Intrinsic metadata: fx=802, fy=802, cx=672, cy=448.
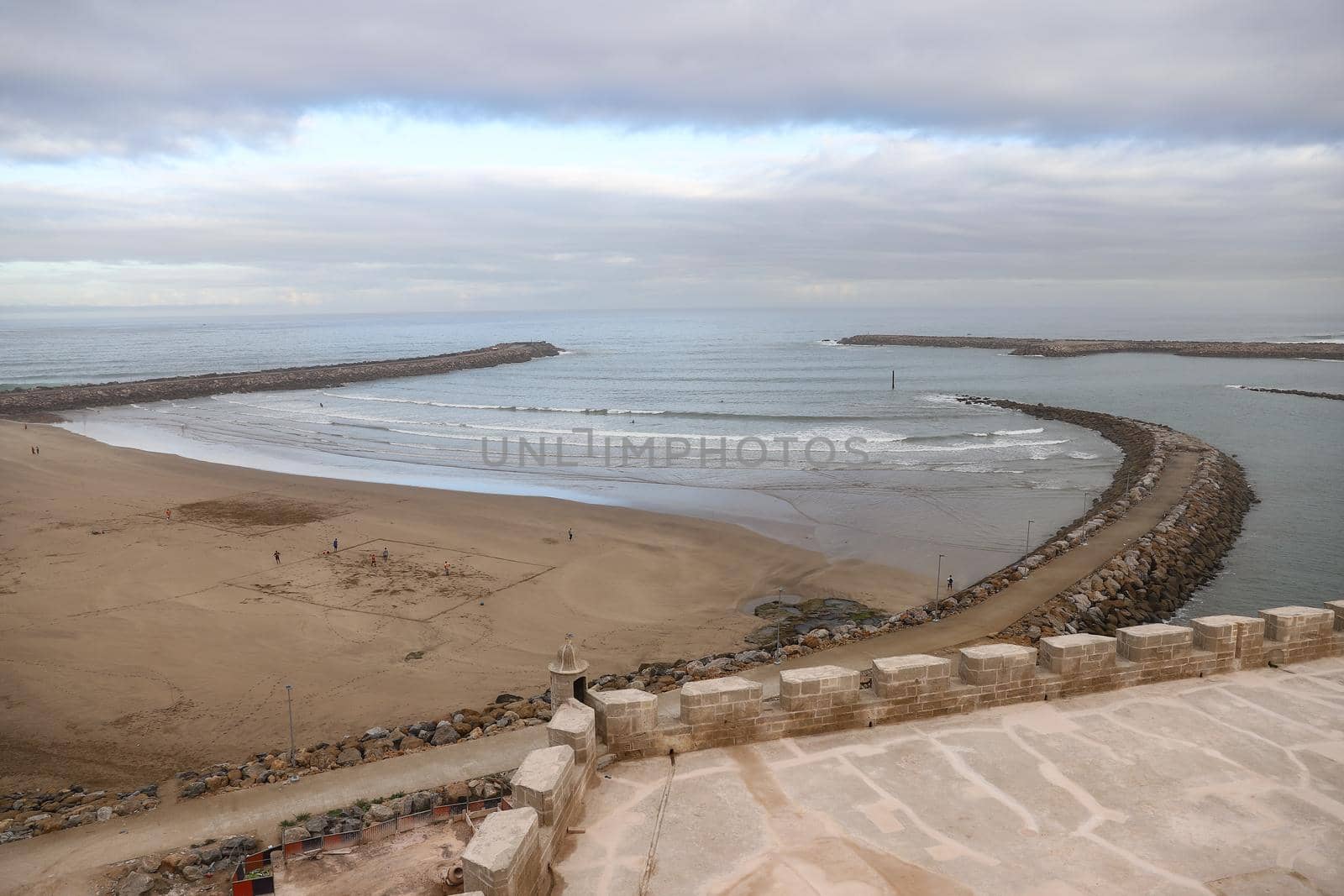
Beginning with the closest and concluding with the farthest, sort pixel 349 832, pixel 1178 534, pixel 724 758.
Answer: pixel 724 758 → pixel 349 832 → pixel 1178 534

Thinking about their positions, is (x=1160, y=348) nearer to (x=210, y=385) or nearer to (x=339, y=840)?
(x=210, y=385)

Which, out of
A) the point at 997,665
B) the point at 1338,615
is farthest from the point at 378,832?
the point at 1338,615

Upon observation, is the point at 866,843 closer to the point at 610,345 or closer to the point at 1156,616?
the point at 1156,616

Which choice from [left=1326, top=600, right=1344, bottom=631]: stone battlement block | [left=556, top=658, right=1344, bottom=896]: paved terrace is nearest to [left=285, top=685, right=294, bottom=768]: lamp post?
[left=556, top=658, right=1344, bottom=896]: paved terrace

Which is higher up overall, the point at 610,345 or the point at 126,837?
the point at 610,345

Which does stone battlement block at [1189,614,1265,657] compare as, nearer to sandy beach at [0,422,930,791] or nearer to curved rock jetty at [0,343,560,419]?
sandy beach at [0,422,930,791]

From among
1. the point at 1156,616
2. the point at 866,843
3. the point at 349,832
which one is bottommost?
the point at 1156,616

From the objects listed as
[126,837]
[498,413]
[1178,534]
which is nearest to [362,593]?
[126,837]
